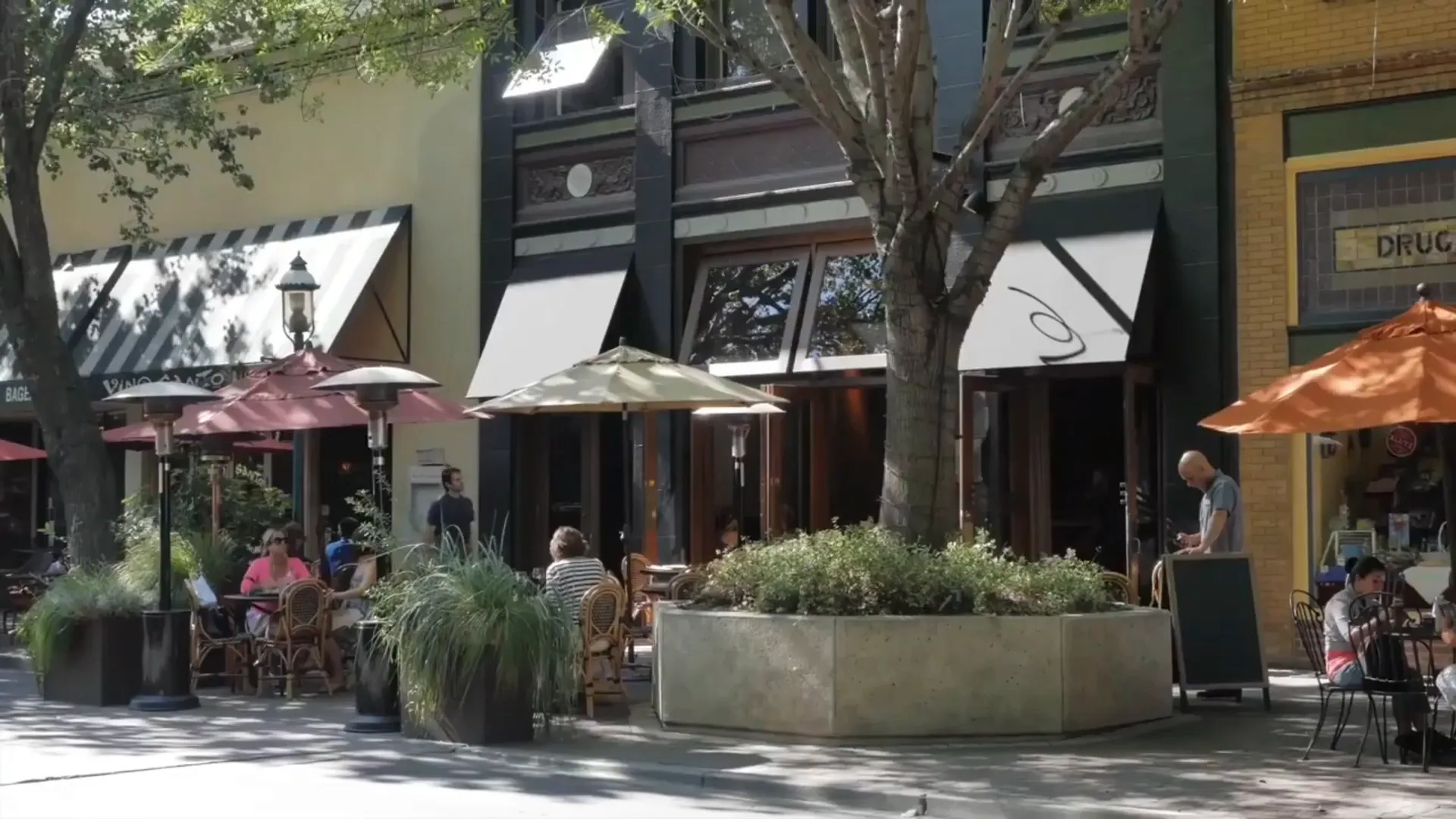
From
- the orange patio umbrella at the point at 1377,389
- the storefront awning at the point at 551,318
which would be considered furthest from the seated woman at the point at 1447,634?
the storefront awning at the point at 551,318

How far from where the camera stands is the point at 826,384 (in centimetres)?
1823

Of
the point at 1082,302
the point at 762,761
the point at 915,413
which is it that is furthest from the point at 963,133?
the point at 762,761

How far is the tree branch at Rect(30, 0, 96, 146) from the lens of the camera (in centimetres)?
1720

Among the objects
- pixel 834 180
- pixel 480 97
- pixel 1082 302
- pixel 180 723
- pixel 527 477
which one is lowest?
pixel 180 723

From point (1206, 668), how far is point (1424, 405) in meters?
3.14

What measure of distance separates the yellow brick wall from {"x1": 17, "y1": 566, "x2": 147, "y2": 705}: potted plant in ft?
34.3

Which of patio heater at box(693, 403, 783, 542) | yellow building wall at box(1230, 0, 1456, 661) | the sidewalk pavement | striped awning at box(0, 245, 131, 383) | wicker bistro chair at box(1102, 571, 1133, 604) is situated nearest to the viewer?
the sidewalk pavement

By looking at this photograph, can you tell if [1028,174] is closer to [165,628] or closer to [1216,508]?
[1216,508]

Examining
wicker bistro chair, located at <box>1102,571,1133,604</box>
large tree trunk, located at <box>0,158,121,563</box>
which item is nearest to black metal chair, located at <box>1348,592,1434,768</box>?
wicker bistro chair, located at <box>1102,571,1133,604</box>

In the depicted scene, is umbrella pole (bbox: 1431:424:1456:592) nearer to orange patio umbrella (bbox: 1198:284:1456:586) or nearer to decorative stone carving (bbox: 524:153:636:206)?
orange patio umbrella (bbox: 1198:284:1456:586)

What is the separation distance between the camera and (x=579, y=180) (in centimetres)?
2028

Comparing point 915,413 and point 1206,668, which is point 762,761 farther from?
point 1206,668

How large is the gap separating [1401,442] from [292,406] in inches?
384

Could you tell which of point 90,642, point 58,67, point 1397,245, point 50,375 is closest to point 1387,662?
point 1397,245
